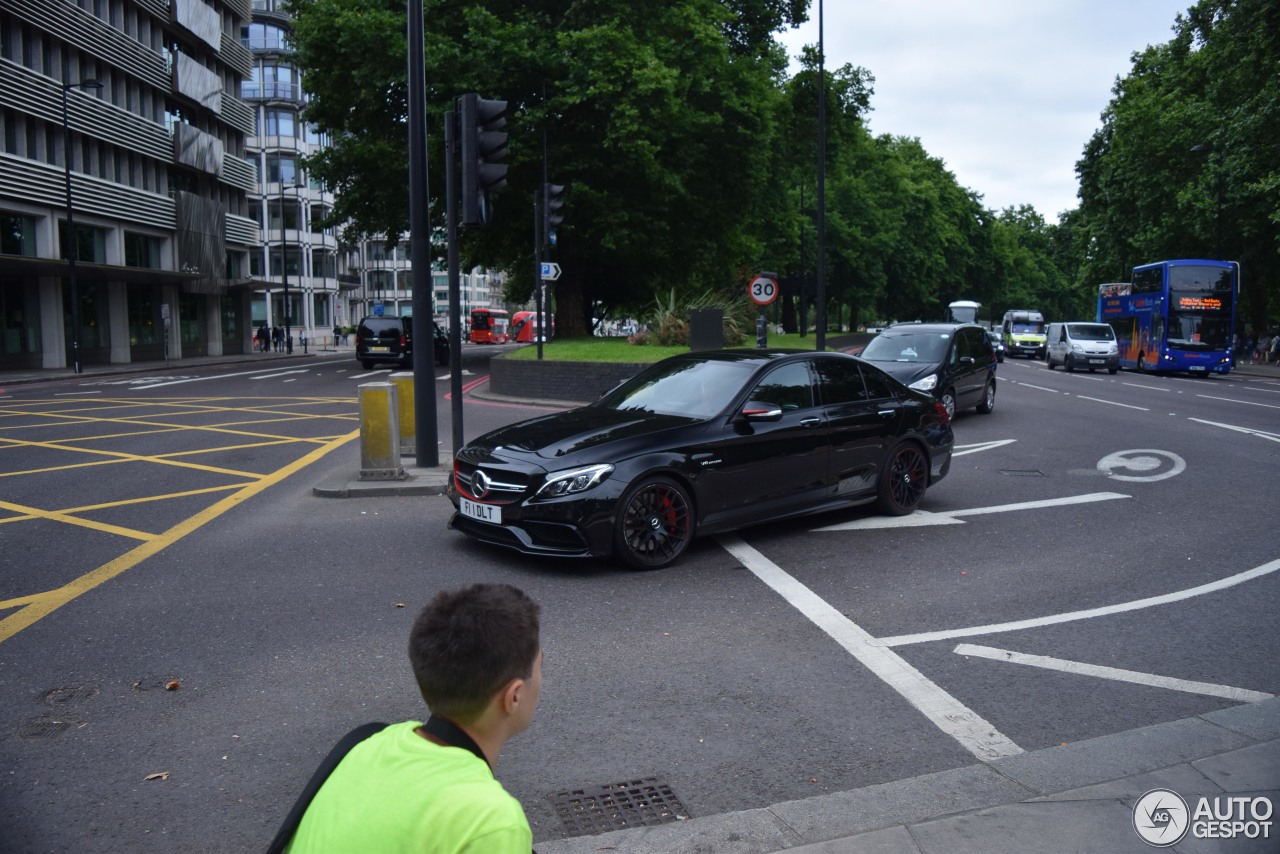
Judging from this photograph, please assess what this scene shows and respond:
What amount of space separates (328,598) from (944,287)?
84783 millimetres

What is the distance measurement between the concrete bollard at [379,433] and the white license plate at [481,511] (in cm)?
300

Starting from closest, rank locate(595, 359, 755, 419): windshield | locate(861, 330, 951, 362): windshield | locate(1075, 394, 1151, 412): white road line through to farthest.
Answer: locate(595, 359, 755, 419): windshield
locate(861, 330, 951, 362): windshield
locate(1075, 394, 1151, 412): white road line

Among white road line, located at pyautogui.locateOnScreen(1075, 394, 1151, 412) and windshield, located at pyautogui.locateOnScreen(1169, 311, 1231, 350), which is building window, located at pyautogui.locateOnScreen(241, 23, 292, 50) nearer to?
windshield, located at pyautogui.locateOnScreen(1169, 311, 1231, 350)

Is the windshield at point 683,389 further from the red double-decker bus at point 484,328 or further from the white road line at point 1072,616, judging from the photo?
the red double-decker bus at point 484,328

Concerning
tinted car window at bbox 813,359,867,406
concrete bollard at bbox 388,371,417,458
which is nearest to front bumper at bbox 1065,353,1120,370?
concrete bollard at bbox 388,371,417,458

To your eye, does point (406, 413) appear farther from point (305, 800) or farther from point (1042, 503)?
point (305, 800)

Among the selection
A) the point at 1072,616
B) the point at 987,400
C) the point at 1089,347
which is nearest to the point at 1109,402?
the point at 987,400

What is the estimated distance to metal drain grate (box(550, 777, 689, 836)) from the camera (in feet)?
11.6

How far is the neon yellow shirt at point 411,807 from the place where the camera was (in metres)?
1.66

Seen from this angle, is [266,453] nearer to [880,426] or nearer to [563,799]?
[880,426]

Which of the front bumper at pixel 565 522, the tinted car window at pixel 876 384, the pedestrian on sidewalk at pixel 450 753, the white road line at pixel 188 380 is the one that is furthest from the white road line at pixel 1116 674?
the white road line at pixel 188 380

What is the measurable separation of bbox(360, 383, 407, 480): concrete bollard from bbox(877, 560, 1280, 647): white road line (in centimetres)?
600

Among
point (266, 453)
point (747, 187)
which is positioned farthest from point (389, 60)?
point (266, 453)

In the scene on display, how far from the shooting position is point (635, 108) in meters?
27.5
